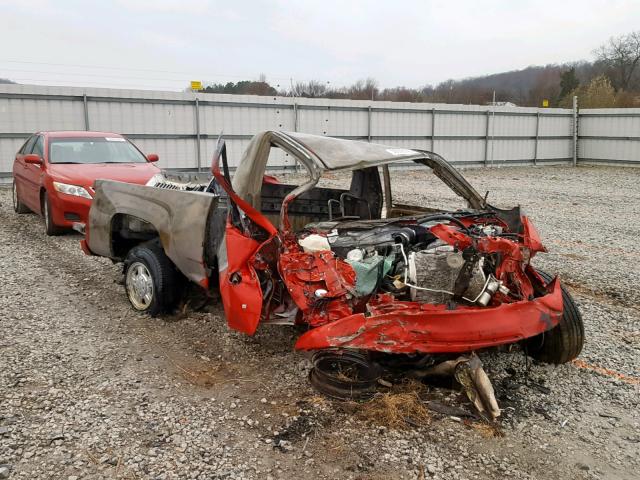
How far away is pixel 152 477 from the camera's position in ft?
8.56

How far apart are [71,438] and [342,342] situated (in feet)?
5.15

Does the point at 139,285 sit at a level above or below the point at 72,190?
below

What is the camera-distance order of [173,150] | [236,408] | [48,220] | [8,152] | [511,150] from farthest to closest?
[511,150] < [173,150] < [8,152] < [48,220] < [236,408]

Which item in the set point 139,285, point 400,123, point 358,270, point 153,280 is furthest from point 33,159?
point 400,123

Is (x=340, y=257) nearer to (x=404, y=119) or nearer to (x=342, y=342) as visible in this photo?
(x=342, y=342)

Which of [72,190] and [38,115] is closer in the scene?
[72,190]

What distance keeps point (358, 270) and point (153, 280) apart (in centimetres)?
209

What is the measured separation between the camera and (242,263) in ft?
12.0

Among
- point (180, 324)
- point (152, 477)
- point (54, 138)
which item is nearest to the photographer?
point (152, 477)

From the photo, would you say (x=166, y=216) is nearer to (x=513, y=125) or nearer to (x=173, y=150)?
(x=173, y=150)

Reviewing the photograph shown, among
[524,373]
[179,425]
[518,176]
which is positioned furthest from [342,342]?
[518,176]

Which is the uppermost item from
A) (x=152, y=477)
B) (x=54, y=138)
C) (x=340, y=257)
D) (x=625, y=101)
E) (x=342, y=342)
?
(x=625, y=101)

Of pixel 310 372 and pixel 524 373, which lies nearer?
pixel 310 372

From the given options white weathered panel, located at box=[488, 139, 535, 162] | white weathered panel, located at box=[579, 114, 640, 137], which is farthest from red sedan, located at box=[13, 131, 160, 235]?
white weathered panel, located at box=[579, 114, 640, 137]
